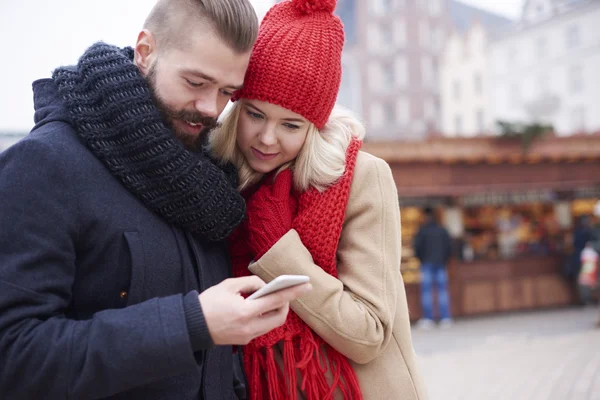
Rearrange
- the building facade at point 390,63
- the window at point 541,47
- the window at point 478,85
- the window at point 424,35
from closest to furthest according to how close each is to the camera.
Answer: the window at point 541,47
the window at point 478,85
the building facade at point 390,63
the window at point 424,35

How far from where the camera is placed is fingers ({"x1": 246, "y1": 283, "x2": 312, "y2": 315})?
1.37 metres

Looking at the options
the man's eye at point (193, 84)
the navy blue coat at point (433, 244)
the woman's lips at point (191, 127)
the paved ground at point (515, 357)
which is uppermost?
the man's eye at point (193, 84)

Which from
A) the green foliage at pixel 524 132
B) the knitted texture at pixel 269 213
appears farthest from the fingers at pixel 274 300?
the green foliage at pixel 524 132

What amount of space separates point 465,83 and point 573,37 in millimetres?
8148

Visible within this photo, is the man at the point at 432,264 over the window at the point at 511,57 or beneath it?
beneath

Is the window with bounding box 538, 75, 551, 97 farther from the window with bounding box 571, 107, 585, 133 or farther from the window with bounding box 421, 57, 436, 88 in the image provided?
the window with bounding box 421, 57, 436, 88

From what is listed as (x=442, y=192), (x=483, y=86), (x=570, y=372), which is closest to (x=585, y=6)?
(x=483, y=86)

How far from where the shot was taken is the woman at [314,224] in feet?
6.17

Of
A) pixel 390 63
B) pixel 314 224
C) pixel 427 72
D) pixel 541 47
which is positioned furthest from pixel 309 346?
pixel 427 72

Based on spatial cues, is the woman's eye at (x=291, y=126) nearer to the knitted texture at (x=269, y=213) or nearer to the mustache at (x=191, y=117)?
the knitted texture at (x=269, y=213)

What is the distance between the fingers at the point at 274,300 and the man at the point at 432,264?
9.25 metres

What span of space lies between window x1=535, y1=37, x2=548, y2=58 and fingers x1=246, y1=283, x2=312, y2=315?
38.0m

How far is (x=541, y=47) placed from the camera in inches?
1394

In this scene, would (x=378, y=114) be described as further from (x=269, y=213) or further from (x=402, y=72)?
(x=269, y=213)
